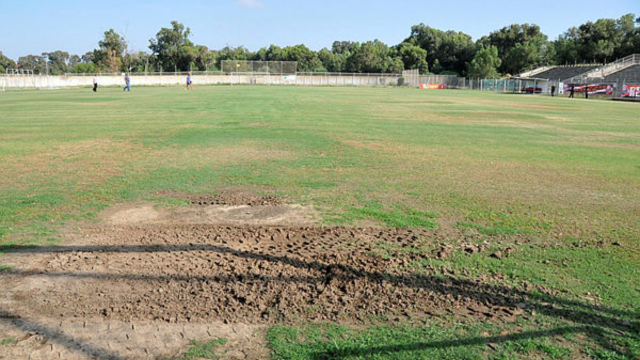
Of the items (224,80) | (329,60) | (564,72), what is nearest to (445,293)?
(224,80)

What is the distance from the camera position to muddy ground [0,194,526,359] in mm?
3793

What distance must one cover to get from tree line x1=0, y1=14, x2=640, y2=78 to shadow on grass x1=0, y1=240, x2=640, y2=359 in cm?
9953

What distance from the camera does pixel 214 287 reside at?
459 cm

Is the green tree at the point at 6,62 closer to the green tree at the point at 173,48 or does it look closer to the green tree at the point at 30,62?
the green tree at the point at 30,62

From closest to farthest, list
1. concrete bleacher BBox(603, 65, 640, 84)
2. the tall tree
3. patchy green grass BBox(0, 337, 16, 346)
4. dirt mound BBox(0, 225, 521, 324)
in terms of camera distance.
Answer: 1. patchy green grass BBox(0, 337, 16, 346)
2. dirt mound BBox(0, 225, 521, 324)
3. concrete bleacher BBox(603, 65, 640, 84)
4. the tall tree

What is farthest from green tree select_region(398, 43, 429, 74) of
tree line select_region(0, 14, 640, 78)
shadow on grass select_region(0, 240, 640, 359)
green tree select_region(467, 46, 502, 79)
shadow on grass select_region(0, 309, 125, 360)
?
shadow on grass select_region(0, 309, 125, 360)

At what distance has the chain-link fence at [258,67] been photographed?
85.2 metres

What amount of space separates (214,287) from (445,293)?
2.36 metres

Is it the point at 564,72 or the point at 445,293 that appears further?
the point at 564,72

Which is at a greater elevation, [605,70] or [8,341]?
[605,70]

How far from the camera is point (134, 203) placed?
7750 mm

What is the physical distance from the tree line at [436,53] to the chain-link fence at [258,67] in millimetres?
23768

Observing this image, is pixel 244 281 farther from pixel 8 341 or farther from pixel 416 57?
pixel 416 57

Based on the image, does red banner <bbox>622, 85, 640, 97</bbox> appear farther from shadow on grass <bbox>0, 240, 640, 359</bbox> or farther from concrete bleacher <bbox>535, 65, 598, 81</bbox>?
shadow on grass <bbox>0, 240, 640, 359</bbox>
